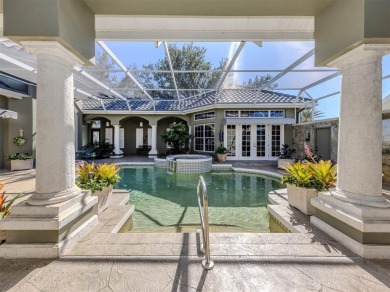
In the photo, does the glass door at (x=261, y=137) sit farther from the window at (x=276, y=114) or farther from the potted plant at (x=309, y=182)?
the potted plant at (x=309, y=182)

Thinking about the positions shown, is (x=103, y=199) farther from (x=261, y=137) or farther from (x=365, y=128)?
(x=261, y=137)

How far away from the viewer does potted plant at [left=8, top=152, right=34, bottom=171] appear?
30.2 ft

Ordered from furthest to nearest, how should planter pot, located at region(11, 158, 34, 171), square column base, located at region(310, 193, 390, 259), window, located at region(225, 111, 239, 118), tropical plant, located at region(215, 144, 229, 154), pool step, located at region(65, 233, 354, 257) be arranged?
window, located at region(225, 111, 239, 118)
tropical plant, located at region(215, 144, 229, 154)
planter pot, located at region(11, 158, 34, 171)
pool step, located at region(65, 233, 354, 257)
square column base, located at region(310, 193, 390, 259)

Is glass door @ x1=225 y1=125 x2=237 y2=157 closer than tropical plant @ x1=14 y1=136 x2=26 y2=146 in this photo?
No

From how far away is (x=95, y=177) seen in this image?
4227 millimetres

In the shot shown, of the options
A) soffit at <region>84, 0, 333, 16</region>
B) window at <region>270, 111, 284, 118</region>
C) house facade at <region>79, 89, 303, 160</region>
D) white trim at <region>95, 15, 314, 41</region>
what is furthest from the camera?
window at <region>270, 111, 284, 118</region>

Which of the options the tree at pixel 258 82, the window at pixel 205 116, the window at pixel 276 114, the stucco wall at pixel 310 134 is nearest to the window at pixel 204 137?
the window at pixel 205 116

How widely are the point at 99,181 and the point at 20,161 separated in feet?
26.5

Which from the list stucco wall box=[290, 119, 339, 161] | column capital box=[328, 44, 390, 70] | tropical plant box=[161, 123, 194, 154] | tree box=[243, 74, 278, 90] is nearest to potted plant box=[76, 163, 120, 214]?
column capital box=[328, 44, 390, 70]

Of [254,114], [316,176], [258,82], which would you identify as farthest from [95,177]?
[254,114]

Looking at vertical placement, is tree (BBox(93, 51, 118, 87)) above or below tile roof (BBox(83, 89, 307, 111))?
below

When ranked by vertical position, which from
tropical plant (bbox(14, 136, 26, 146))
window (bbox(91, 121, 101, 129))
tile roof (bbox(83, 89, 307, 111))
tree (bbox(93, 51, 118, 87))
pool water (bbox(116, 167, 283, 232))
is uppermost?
tile roof (bbox(83, 89, 307, 111))

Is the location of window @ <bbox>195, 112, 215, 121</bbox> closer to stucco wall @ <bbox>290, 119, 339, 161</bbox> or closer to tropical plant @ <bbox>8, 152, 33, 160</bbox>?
stucco wall @ <bbox>290, 119, 339, 161</bbox>

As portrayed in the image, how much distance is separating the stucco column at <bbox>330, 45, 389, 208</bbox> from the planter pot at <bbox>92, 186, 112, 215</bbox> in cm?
423
